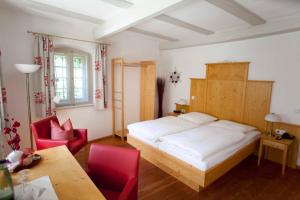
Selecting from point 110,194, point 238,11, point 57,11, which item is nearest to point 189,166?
point 110,194

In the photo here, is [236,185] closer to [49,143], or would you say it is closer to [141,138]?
[141,138]

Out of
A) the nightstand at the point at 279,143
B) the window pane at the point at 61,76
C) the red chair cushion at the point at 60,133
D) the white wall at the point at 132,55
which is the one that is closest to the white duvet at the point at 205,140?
the nightstand at the point at 279,143

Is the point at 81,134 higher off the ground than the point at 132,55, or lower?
lower

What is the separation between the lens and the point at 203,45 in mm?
4203

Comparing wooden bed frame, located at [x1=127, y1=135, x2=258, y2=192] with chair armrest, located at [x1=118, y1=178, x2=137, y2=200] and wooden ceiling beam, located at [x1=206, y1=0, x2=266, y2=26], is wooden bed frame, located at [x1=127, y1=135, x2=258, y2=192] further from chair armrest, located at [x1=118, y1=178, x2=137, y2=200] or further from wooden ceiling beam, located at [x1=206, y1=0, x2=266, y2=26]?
wooden ceiling beam, located at [x1=206, y1=0, x2=266, y2=26]

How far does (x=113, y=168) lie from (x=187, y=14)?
2.57 meters

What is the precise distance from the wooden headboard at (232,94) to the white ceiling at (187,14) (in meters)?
0.69

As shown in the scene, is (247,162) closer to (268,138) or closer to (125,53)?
(268,138)

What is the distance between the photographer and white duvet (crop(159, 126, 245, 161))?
7.68ft

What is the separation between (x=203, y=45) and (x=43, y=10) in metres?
3.30

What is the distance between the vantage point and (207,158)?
7.50 feet

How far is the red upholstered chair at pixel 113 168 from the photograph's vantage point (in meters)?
1.54

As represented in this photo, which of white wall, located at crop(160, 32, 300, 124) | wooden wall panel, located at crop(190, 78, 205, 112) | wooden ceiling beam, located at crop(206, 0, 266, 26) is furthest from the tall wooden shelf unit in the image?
wooden ceiling beam, located at crop(206, 0, 266, 26)

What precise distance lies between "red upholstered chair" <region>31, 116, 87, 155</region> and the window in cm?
80
